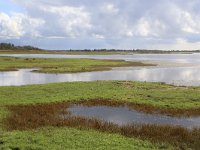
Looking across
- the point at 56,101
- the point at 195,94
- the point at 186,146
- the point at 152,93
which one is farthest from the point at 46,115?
the point at 195,94

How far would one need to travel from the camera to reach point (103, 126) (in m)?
19.3

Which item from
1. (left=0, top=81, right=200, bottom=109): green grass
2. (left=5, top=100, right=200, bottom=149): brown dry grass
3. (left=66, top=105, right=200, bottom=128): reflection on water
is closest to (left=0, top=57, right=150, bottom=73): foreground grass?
(left=0, top=81, right=200, bottom=109): green grass

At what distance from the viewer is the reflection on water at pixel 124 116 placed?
22250 mm

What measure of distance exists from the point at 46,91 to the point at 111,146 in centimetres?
1999

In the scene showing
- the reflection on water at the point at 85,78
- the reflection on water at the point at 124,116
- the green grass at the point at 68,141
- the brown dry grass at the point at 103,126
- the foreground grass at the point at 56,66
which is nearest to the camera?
the green grass at the point at 68,141

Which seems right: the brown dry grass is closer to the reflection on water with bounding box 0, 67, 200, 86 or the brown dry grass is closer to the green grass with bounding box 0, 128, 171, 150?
the green grass with bounding box 0, 128, 171, 150

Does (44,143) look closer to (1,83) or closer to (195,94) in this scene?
(195,94)

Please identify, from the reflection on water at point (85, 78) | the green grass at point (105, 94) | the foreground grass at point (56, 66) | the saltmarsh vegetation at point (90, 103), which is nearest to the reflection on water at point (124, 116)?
the saltmarsh vegetation at point (90, 103)

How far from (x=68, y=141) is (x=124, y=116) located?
27.8ft

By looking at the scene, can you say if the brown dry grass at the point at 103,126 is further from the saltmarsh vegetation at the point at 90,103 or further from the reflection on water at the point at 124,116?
the reflection on water at the point at 124,116

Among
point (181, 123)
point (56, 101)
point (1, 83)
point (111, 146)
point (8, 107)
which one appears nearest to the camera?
point (111, 146)

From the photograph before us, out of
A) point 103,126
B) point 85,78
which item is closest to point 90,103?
point 103,126

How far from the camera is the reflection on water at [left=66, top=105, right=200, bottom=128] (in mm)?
22250

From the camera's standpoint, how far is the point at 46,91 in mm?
34562
